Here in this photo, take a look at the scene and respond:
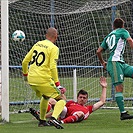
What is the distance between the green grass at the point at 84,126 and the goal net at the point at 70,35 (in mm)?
3347

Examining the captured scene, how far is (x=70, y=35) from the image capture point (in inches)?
701

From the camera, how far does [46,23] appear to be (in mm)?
18203

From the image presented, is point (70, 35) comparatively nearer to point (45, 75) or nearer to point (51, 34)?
point (51, 34)

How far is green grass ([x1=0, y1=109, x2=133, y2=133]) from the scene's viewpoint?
8949 mm

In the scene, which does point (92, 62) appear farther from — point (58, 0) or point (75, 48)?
point (58, 0)

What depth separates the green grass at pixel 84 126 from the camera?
8.95m

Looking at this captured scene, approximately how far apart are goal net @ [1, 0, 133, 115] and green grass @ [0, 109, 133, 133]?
3.35 m

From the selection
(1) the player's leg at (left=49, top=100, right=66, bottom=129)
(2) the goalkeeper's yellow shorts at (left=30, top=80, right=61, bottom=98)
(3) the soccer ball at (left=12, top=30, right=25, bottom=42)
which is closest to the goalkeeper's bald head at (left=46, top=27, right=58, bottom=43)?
(2) the goalkeeper's yellow shorts at (left=30, top=80, right=61, bottom=98)

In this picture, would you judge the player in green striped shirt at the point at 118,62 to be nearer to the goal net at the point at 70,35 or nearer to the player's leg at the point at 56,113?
the player's leg at the point at 56,113

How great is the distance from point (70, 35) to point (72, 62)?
40.5 inches

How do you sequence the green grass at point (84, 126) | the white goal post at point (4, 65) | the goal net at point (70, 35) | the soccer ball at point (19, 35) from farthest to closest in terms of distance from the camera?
the goal net at point (70, 35) < the soccer ball at point (19, 35) < the white goal post at point (4, 65) < the green grass at point (84, 126)

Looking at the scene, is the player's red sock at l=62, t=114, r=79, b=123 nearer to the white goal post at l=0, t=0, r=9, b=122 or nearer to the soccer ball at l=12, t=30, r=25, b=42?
the white goal post at l=0, t=0, r=9, b=122

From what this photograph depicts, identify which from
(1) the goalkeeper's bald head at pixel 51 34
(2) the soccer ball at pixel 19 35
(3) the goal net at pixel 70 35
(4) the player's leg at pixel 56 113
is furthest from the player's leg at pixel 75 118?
→ (3) the goal net at pixel 70 35

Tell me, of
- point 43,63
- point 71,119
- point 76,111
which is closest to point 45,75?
point 43,63
